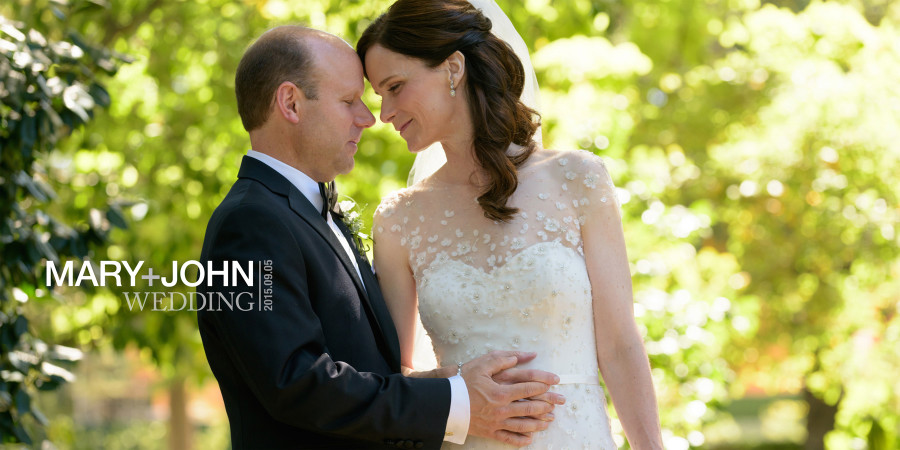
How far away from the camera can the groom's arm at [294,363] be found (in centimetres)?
240

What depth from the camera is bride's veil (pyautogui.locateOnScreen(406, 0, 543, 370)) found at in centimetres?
346

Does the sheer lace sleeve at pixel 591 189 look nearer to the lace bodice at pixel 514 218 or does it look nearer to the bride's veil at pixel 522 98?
the lace bodice at pixel 514 218

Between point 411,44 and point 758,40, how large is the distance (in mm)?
7681

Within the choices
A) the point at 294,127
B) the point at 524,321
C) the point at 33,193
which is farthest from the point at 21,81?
the point at 524,321

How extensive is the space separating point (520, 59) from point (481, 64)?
32cm

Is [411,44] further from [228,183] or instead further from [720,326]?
[228,183]

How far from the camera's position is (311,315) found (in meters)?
2.50

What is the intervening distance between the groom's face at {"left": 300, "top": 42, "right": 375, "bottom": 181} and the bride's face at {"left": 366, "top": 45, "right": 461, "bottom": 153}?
0.23 m

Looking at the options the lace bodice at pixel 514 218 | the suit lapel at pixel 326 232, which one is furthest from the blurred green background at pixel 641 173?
the lace bodice at pixel 514 218

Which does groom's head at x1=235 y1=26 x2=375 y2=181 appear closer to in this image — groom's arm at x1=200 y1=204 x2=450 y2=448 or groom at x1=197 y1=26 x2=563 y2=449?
groom at x1=197 y1=26 x2=563 y2=449

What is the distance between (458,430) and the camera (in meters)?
2.66

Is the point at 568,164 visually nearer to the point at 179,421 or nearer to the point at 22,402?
the point at 22,402

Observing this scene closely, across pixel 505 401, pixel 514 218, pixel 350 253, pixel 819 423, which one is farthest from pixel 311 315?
pixel 819 423

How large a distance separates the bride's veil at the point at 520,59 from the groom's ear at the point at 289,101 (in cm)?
96
